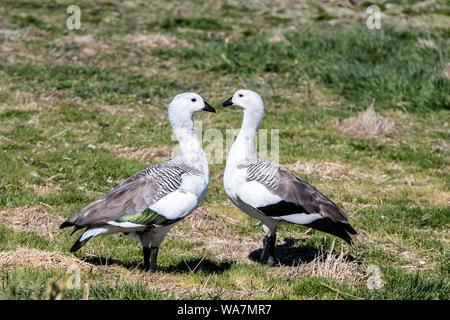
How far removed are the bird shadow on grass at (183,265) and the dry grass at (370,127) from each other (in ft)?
A: 23.1

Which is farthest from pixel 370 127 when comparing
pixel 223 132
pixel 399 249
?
pixel 399 249

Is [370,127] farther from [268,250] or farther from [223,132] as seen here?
[268,250]

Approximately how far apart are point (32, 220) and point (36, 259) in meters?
1.87

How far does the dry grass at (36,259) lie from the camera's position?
677 centimetres

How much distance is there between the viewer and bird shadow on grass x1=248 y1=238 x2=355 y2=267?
8091mm

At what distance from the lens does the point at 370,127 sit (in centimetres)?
1391

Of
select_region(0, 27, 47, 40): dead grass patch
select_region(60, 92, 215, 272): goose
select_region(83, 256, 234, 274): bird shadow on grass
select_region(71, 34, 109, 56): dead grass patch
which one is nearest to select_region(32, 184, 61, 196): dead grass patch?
select_region(83, 256, 234, 274): bird shadow on grass

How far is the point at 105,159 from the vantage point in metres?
11.6

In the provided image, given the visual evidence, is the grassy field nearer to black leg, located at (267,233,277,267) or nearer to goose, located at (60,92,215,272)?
black leg, located at (267,233,277,267)

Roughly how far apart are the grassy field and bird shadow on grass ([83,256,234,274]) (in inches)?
1.4

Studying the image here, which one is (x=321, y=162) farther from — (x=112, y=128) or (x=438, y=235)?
(x=112, y=128)

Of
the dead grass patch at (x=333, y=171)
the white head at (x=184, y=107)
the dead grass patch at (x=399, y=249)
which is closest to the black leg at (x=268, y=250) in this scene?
the dead grass patch at (x=399, y=249)
